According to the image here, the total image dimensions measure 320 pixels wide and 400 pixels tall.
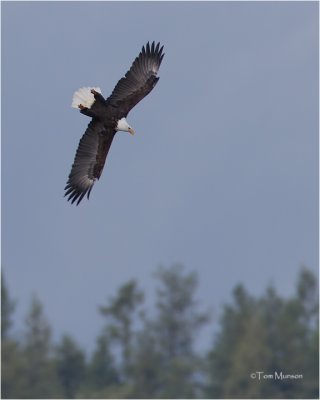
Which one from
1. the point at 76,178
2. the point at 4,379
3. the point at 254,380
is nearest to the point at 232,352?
the point at 254,380

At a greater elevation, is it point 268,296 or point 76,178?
point 268,296

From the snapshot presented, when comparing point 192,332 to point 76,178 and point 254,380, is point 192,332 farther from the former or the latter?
point 76,178

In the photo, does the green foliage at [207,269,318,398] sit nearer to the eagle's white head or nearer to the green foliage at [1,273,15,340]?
the green foliage at [1,273,15,340]

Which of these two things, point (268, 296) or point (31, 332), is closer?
point (31, 332)

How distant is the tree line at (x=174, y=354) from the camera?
4128cm

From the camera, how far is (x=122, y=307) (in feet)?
154

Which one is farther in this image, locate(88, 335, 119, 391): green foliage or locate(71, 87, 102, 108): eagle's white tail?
locate(88, 335, 119, 391): green foliage

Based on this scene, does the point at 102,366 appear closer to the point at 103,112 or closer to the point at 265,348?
the point at 265,348

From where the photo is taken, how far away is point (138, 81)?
2053cm

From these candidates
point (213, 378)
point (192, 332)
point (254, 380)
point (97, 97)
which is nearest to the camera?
point (97, 97)

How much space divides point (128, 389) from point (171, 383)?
1.25m

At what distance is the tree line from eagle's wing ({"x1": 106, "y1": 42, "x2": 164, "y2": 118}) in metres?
18.7

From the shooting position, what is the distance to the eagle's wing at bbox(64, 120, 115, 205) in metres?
20.4

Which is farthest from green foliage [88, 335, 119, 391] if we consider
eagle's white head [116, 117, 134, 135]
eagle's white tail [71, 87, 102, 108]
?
eagle's white tail [71, 87, 102, 108]
